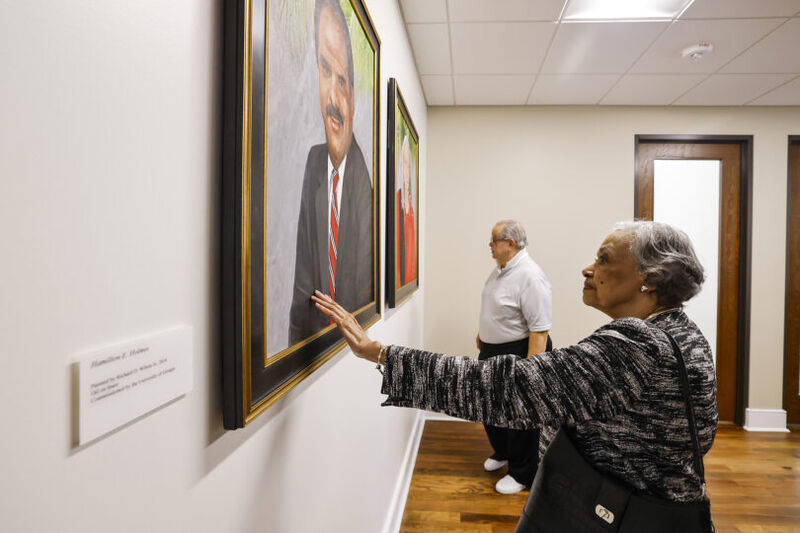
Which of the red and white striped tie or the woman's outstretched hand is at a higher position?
the red and white striped tie

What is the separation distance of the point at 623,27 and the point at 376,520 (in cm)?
236

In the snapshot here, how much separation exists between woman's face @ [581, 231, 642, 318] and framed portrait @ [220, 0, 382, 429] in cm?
55

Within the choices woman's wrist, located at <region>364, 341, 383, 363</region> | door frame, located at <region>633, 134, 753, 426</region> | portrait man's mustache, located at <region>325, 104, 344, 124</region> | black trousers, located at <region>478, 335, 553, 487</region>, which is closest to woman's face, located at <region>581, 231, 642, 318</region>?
woman's wrist, located at <region>364, 341, 383, 363</region>

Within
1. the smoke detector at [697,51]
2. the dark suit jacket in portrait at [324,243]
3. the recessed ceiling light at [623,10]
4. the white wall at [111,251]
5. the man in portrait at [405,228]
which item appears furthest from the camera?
the smoke detector at [697,51]

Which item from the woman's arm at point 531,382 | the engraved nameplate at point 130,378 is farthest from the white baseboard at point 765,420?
the engraved nameplate at point 130,378

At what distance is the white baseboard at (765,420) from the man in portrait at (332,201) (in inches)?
135

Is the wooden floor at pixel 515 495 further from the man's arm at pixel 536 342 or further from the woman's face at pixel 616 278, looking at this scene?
the woman's face at pixel 616 278

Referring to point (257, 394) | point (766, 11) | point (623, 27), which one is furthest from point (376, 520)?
point (766, 11)

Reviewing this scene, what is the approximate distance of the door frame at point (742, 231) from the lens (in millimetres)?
3215

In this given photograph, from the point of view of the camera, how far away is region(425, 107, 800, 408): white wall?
3215 mm

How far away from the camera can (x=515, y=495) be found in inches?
89.8

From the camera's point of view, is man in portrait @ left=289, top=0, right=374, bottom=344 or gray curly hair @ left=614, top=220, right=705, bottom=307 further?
gray curly hair @ left=614, top=220, right=705, bottom=307

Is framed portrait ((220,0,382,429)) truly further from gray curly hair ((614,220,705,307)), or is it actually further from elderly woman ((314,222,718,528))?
gray curly hair ((614,220,705,307))

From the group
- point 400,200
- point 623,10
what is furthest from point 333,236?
point 623,10
